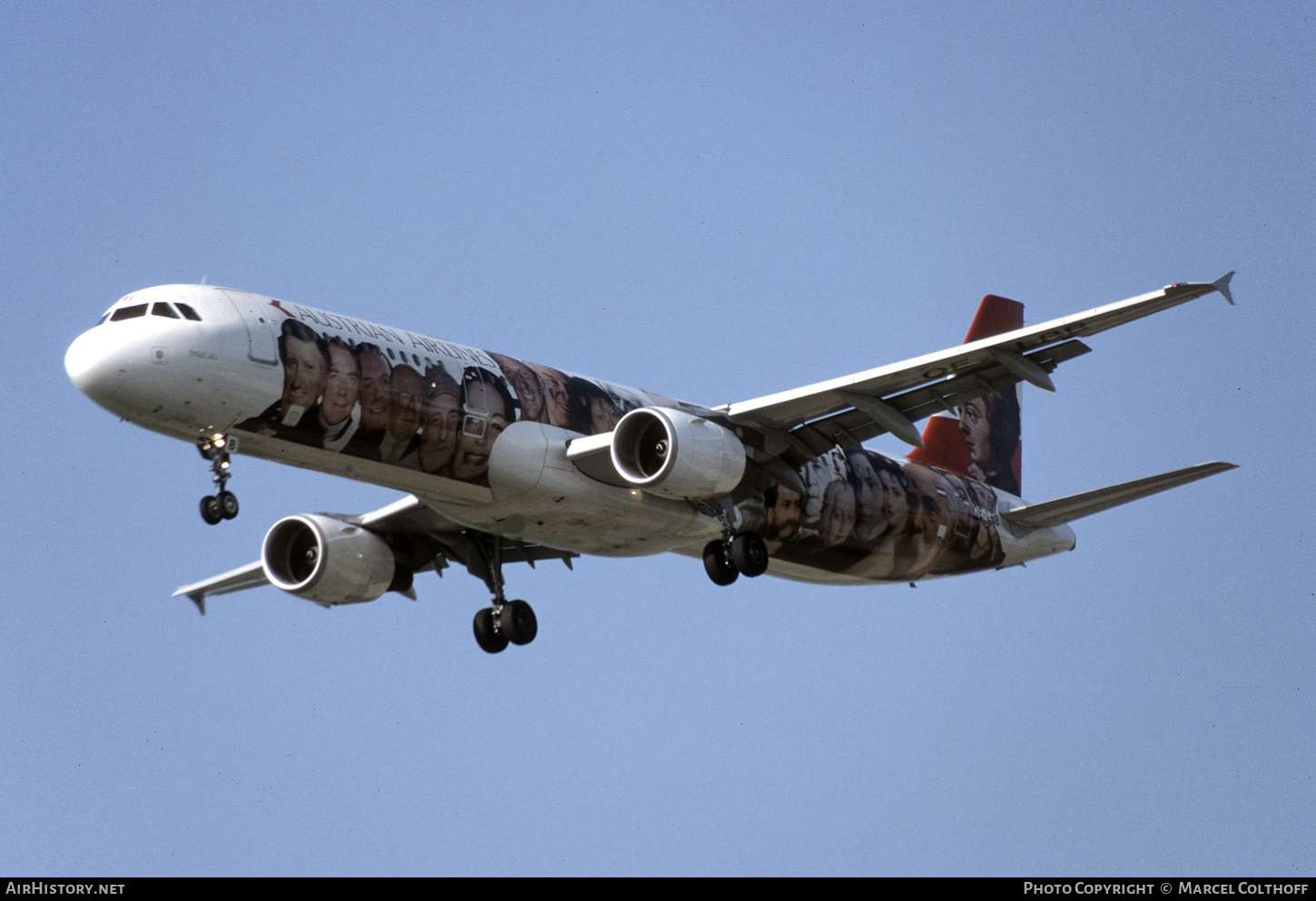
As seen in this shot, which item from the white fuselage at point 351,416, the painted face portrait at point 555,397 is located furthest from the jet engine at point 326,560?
the painted face portrait at point 555,397

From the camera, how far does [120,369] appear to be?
26.7 m

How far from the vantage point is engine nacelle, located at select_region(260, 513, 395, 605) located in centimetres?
3441

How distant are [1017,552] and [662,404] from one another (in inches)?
400

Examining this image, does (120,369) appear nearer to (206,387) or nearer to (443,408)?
(206,387)

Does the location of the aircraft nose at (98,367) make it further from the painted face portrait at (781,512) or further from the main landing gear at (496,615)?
the painted face portrait at (781,512)

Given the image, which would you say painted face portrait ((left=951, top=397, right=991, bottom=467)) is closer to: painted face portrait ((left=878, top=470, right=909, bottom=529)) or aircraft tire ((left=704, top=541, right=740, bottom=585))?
painted face portrait ((left=878, top=470, right=909, bottom=529))

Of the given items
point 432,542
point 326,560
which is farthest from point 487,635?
point 326,560

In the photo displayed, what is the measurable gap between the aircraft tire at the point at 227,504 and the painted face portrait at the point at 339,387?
194cm

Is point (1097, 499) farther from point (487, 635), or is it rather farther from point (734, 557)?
point (487, 635)

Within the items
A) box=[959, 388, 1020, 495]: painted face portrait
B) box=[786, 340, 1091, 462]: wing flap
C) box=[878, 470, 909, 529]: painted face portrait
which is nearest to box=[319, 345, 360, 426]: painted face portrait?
box=[786, 340, 1091, 462]: wing flap

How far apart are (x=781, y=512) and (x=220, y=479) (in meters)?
11.4

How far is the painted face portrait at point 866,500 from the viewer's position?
35656 mm

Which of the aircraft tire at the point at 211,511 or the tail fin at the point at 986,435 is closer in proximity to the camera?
the aircraft tire at the point at 211,511
